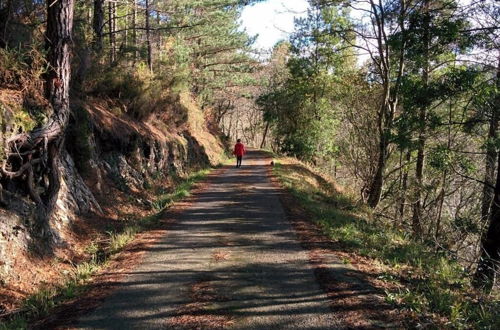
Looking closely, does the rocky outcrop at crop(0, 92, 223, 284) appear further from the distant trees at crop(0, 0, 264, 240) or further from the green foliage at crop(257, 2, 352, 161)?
the green foliage at crop(257, 2, 352, 161)

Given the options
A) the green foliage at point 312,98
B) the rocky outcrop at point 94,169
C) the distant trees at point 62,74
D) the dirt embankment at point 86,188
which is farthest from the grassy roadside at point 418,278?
the green foliage at point 312,98

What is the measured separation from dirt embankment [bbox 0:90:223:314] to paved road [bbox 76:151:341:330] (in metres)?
1.73

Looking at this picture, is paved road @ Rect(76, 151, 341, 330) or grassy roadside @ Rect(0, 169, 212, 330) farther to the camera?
grassy roadside @ Rect(0, 169, 212, 330)

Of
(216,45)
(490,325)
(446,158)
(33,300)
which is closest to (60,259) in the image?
(33,300)

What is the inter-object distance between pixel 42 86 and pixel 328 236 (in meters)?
6.76

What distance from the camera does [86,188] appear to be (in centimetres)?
1016

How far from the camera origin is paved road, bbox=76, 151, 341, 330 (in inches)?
191

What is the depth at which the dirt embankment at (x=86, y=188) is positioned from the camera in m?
6.57

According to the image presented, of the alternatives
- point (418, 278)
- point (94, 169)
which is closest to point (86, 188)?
point (94, 169)

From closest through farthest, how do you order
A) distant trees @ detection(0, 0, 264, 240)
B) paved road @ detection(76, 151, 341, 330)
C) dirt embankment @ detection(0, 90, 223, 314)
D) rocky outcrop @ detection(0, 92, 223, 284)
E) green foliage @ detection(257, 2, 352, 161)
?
paved road @ detection(76, 151, 341, 330), dirt embankment @ detection(0, 90, 223, 314), rocky outcrop @ detection(0, 92, 223, 284), distant trees @ detection(0, 0, 264, 240), green foliage @ detection(257, 2, 352, 161)

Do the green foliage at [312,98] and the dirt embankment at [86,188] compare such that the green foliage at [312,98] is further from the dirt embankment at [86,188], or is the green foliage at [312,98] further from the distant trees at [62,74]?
the dirt embankment at [86,188]

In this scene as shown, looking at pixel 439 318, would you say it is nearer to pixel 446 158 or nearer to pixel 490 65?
pixel 446 158

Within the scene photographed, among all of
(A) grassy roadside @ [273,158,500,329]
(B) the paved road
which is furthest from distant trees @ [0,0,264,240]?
(A) grassy roadside @ [273,158,500,329]

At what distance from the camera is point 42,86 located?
8.21 metres
